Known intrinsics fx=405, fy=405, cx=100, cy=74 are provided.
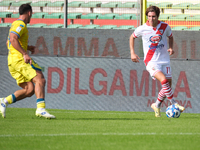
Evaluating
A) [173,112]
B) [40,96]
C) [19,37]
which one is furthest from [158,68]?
[19,37]

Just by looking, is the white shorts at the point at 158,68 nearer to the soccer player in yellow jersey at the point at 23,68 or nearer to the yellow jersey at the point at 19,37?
the soccer player in yellow jersey at the point at 23,68

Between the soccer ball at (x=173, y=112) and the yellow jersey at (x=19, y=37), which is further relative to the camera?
the soccer ball at (x=173, y=112)

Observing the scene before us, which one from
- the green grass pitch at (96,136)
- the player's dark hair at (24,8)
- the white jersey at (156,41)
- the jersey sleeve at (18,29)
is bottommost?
the green grass pitch at (96,136)

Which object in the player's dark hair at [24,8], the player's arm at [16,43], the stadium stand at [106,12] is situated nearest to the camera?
the player's arm at [16,43]

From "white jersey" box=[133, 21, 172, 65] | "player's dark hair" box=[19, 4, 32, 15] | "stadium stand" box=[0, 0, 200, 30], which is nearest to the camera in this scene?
"player's dark hair" box=[19, 4, 32, 15]

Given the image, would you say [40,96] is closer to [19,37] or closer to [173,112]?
[19,37]

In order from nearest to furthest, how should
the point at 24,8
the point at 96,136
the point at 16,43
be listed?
the point at 96,136, the point at 16,43, the point at 24,8

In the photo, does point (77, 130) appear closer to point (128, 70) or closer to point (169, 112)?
point (169, 112)

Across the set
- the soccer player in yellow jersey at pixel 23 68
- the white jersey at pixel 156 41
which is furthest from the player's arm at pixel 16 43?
the white jersey at pixel 156 41

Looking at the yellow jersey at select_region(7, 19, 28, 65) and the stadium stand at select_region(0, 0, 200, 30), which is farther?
the stadium stand at select_region(0, 0, 200, 30)

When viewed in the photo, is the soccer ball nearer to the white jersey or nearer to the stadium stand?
the white jersey

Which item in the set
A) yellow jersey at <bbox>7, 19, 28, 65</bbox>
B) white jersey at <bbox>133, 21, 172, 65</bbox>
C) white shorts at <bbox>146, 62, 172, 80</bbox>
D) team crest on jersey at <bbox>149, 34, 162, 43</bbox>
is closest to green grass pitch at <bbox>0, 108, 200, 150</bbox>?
yellow jersey at <bbox>7, 19, 28, 65</bbox>

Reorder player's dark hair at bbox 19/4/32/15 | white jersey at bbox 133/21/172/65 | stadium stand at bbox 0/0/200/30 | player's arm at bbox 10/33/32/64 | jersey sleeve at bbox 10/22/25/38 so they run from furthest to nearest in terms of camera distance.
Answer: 1. stadium stand at bbox 0/0/200/30
2. white jersey at bbox 133/21/172/65
3. player's dark hair at bbox 19/4/32/15
4. jersey sleeve at bbox 10/22/25/38
5. player's arm at bbox 10/33/32/64

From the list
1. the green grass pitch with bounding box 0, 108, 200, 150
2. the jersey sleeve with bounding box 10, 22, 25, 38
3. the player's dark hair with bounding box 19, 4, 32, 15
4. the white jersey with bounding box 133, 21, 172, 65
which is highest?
the player's dark hair with bounding box 19, 4, 32, 15
